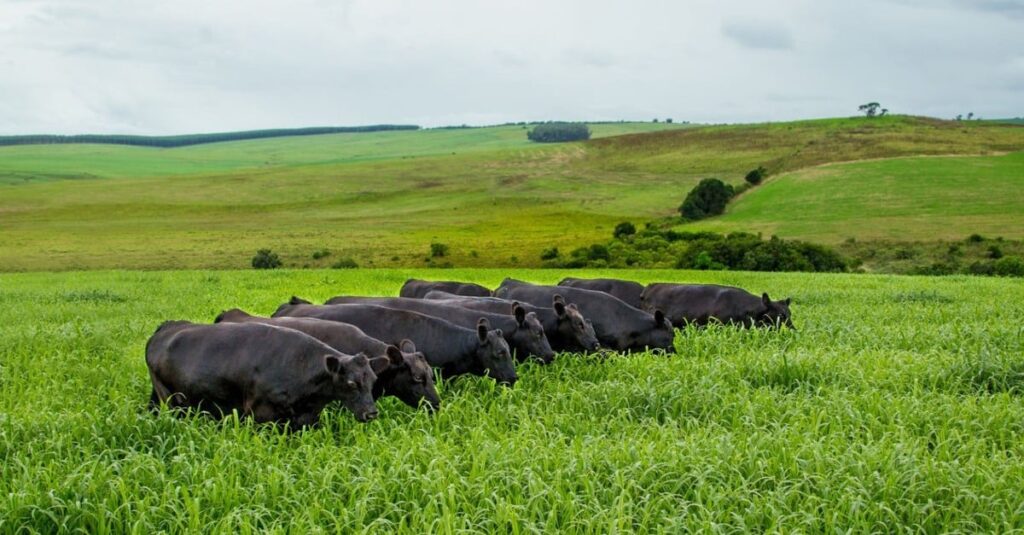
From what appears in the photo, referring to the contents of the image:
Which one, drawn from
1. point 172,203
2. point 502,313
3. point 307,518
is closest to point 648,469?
point 307,518

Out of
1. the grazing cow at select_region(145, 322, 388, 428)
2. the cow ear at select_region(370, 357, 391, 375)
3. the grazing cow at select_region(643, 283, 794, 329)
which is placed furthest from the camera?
the grazing cow at select_region(643, 283, 794, 329)

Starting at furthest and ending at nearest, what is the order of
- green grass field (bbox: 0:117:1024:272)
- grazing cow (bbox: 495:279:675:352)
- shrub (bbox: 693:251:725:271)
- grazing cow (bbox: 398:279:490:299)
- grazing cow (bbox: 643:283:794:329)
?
green grass field (bbox: 0:117:1024:272), shrub (bbox: 693:251:725:271), grazing cow (bbox: 398:279:490:299), grazing cow (bbox: 643:283:794:329), grazing cow (bbox: 495:279:675:352)

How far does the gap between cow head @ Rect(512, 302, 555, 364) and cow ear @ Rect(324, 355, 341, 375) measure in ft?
14.2

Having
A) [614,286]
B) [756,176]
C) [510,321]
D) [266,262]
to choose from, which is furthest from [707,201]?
[510,321]

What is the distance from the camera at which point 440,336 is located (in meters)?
12.1

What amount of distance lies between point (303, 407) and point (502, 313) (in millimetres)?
5647

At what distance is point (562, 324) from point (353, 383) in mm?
5608

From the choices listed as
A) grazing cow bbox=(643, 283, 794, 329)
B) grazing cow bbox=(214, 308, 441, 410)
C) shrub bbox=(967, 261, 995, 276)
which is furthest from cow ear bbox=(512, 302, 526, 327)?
shrub bbox=(967, 261, 995, 276)

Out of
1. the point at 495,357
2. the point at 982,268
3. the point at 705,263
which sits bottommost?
the point at 705,263

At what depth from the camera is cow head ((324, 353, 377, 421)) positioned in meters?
9.23

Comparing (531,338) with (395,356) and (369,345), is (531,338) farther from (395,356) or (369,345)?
(395,356)

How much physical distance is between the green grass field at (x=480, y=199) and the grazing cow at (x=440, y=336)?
4429 cm

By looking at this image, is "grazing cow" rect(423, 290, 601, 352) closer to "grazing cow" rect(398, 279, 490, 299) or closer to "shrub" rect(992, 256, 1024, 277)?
"grazing cow" rect(398, 279, 490, 299)

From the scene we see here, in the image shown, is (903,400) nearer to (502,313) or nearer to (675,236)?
(502,313)
